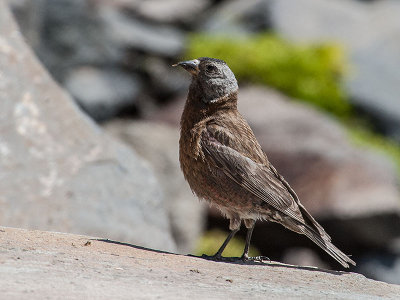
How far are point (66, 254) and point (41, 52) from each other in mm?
9643

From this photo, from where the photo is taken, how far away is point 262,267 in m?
5.55

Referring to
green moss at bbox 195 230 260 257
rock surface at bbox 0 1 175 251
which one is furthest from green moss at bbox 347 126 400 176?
rock surface at bbox 0 1 175 251

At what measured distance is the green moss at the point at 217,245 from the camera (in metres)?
11.2

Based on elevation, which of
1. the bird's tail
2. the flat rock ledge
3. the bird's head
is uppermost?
the bird's head

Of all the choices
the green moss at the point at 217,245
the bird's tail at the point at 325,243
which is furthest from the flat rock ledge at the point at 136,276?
the green moss at the point at 217,245

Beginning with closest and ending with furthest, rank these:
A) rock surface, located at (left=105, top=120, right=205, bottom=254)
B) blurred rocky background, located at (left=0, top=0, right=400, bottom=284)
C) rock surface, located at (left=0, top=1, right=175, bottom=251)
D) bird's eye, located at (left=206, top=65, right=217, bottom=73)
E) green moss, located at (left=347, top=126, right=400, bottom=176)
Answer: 1. bird's eye, located at (left=206, top=65, right=217, bottom=73)
2. rock surface, located at (left=0, top=1, right=175, bottom=251)
3. blurred rocky background, located at (left=0, top=0, right=400, bottom=284)
4. rock surface, located at (left=105, top=120, right=205, bottom=254)
5. green moss, located at (left=347, top=126, right=400, bottom=176)

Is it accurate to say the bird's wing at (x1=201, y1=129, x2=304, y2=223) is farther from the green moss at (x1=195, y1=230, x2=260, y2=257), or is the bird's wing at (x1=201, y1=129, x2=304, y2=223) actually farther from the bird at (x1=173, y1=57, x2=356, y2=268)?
the green moss at (x1=195, y1=230, x2=260, y2=257)

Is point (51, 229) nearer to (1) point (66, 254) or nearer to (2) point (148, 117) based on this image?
(1) point (66, 254)

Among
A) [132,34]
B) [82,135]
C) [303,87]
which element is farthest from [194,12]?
[82,135]

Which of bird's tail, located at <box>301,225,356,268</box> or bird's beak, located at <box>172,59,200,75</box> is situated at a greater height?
bird's beak, located at <box>172,59,200,75</box>

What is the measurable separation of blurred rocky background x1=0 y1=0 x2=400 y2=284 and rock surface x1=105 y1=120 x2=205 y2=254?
16 mm

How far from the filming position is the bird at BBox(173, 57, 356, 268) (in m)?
5.89

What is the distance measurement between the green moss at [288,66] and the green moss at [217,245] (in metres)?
3.77

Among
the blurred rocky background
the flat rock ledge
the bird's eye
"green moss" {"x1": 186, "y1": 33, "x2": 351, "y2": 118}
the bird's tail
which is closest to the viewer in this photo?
the flat rock ledge
